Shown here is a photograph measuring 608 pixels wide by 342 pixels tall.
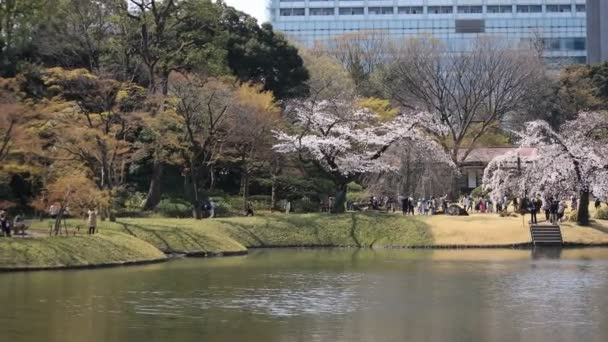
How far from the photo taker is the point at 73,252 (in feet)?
97.8

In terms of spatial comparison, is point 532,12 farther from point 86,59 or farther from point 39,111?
point 39,111

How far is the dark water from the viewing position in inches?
646

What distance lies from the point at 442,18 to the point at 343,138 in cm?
6180

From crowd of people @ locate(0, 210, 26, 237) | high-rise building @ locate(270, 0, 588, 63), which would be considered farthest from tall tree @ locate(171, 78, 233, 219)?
high-rise building @ locate(270, 0, 588, 63)

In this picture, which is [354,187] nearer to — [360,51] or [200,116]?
[200,116]

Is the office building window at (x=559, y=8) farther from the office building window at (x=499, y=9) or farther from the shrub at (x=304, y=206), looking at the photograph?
the shrub at (x=304, y=206)

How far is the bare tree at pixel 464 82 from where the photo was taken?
60.4 m

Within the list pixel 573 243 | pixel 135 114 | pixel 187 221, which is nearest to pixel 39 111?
pixel 135 114

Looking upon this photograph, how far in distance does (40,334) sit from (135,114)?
81.0 ft

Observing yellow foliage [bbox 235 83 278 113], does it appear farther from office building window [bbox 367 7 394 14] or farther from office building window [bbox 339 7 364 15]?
office building window [bbox 367 7 394 14]

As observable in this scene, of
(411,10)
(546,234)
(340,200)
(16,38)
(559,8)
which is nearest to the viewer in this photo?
(546,234)

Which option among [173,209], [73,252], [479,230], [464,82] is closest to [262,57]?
[173,209]

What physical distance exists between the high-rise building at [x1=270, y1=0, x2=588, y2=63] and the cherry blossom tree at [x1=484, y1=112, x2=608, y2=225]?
5932cm

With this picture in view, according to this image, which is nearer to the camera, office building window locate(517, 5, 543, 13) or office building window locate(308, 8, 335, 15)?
office building window locate(517, 5, 543, 13)
